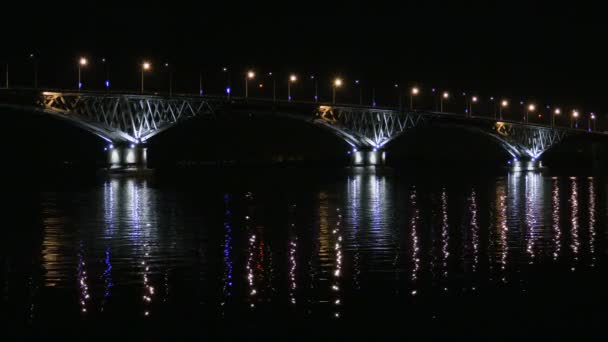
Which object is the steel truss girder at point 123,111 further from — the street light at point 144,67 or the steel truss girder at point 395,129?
the steel truss girder at point 395,129

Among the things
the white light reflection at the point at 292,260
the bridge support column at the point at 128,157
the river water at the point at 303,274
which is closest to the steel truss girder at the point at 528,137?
the bridge support column at the point at 128,157

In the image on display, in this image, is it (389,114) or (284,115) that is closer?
(284,115)

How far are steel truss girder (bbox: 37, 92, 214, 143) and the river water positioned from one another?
57311 millimetres

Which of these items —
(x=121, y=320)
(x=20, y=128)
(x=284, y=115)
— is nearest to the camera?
(x=121, y=320)

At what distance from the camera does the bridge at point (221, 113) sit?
88875 mm

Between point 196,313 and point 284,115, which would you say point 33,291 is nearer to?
point 196,313

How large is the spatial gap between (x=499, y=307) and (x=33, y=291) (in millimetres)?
8605

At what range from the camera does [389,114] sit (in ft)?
404

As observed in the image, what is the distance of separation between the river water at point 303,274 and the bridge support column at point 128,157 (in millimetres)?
61365

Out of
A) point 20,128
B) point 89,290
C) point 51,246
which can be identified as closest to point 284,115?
point 20,128

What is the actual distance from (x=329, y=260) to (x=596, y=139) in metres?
149

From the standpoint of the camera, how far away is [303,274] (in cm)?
1775

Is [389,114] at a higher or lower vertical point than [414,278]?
higher

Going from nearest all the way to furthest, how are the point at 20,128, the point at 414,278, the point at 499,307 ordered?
the point at 499,307
the point at 414,278
the point at 20,128
